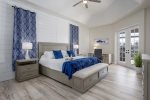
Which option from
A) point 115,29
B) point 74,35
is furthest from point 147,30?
point 74,35

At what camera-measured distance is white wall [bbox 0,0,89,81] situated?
323 centimetres

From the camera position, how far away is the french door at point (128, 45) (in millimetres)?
5102

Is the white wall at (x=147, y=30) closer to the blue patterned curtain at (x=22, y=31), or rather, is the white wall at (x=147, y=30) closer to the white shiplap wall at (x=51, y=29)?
the white shiplap wall at (x=51, y=29)

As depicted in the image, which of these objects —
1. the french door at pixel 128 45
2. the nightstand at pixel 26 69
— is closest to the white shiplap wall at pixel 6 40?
the nightstand at pixel 26 69

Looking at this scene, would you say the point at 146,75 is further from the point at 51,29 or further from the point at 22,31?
the point at 51,29

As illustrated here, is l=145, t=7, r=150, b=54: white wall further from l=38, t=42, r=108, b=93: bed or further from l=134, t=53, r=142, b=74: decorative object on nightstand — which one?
l=38, t=42, r=108, b=93: bed

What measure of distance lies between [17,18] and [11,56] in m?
1.44

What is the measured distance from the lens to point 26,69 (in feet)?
10.9

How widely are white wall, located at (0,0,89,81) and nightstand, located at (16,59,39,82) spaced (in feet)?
1.58

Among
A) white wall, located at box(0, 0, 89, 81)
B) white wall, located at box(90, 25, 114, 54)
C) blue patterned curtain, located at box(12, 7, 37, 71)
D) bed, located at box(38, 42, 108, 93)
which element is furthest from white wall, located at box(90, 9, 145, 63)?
blue patterned curtain, located at box(12, 7, 37, 71)

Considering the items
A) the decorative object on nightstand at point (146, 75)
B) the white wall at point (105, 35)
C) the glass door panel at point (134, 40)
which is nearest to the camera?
the decorative object on nightstand at point (146, 75)

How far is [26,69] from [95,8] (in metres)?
4.48

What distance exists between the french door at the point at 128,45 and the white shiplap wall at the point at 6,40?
19.4ft

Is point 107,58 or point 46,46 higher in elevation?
point 46,46
